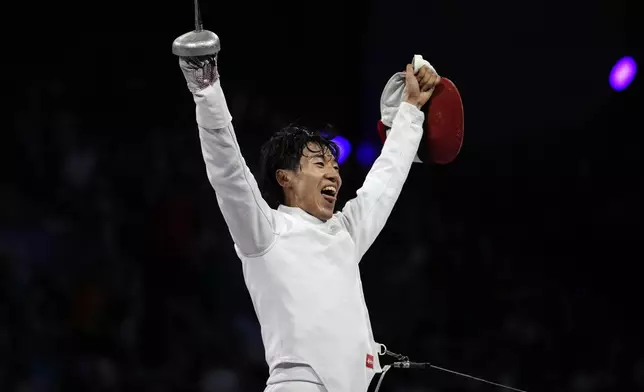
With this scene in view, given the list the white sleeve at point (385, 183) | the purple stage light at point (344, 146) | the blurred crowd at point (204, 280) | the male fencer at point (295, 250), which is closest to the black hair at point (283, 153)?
the male fencer at point (295, 250)

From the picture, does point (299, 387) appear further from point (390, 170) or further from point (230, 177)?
point (390, 170)

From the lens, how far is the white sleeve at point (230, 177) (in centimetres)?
162

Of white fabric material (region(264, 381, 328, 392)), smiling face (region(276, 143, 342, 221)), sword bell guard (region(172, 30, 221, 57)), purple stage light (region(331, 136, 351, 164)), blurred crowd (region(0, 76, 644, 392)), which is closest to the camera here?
sword bell guard (region(172, 30, 221, 57))

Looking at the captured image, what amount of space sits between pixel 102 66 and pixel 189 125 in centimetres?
40

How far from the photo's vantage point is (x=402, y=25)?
3789mm

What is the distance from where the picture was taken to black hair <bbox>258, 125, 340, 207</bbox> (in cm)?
197

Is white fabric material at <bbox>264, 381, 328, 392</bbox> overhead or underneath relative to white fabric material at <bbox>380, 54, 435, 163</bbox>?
underneath

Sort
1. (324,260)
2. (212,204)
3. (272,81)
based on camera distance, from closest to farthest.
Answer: (324,260)
(212,204)
(272,81)

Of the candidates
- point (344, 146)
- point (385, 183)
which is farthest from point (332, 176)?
point (344, 146)

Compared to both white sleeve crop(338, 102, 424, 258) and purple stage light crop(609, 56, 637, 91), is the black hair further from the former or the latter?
purple stage light crop(609, 56, 637, 91)

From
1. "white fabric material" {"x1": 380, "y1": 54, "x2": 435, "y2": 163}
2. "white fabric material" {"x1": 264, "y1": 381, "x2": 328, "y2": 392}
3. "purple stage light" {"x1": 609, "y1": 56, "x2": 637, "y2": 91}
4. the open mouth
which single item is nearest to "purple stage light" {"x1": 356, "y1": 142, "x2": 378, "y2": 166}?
"purple stage light" {"x1": 609, "y1": 56, "x2": 637, "y2": 91}

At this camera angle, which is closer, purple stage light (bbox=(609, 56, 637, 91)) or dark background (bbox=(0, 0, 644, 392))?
dark background (bbox=(0, 0, 644, 392))

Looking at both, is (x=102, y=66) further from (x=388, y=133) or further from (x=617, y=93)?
(x=617, y=93)

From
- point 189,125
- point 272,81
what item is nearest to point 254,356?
point 189,125
